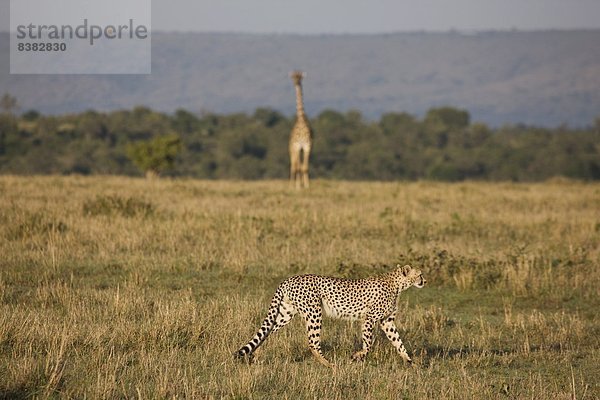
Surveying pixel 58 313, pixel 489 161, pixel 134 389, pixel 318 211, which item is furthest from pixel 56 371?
pixel 489 161

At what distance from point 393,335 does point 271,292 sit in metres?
3.19

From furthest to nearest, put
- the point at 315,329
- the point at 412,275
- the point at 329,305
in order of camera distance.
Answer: the point at 412,275 < the point at 329,305 < the point at 315,329

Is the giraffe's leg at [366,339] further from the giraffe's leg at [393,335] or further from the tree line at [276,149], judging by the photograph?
the tree line at [276,149]

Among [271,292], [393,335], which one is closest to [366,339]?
[393,335]

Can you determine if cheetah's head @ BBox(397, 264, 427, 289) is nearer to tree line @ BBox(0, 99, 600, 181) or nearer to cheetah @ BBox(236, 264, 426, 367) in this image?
cheetah @ BBox(236, 264, 426, 367)

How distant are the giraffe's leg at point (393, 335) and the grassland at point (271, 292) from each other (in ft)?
0.38

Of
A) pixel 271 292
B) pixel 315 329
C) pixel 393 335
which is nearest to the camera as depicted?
pixel 315 329

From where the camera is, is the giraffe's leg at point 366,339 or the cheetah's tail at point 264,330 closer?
the cheetah's tail at point 264,330

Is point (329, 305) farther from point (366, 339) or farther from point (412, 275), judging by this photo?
point (412, 275)

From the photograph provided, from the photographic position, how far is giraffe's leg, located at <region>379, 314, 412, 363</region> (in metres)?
7.27

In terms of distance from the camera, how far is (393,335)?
739 cm

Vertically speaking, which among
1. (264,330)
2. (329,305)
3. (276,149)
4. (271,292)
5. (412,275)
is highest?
(276,149)

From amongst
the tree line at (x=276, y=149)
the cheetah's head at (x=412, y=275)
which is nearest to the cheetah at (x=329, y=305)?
the cheetah's head at (x=412, y=275)

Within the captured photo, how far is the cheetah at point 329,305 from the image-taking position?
7.15 m
